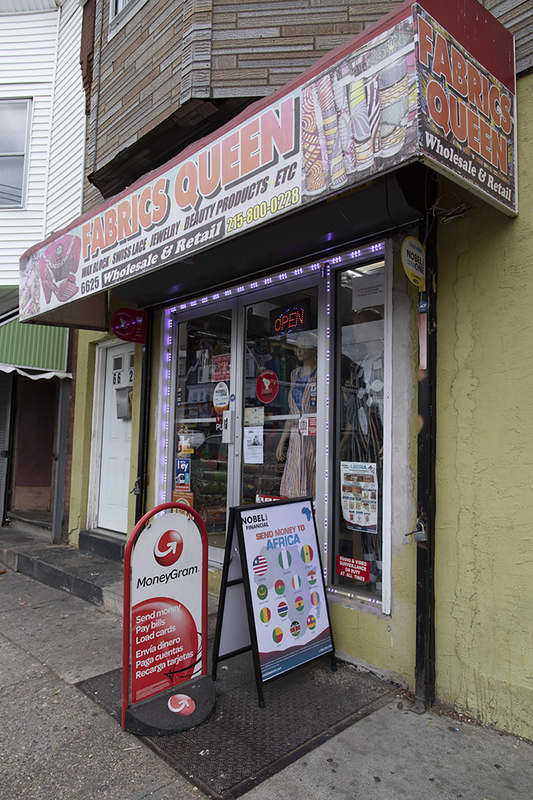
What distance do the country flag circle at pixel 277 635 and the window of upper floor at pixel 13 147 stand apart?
853 centimetres

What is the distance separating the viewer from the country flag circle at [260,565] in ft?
10.8

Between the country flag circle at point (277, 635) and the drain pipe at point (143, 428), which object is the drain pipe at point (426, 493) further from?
the drain pipe at point (143, 428)

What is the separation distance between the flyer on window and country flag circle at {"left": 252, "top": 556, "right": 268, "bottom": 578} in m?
0.89

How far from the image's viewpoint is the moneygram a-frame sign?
2.91 meters

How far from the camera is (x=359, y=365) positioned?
161 inches

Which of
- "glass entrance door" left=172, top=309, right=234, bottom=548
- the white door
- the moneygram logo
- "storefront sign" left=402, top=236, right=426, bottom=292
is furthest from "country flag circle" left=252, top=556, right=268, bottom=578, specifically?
the white door

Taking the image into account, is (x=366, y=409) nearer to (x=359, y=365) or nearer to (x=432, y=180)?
(x=359, y=365)

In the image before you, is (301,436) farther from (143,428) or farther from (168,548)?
(143,428)

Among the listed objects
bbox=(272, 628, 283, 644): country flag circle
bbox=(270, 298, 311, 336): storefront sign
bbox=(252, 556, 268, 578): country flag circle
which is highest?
bbox=(270, 298, 311, 336): storefront sign

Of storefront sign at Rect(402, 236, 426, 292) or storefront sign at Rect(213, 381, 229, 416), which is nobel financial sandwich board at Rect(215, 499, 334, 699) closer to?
storefront sign at Rect(402, 236, 426, 292)

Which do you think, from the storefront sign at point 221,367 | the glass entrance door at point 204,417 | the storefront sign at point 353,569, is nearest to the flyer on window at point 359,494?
the storefront sign at point 353,569

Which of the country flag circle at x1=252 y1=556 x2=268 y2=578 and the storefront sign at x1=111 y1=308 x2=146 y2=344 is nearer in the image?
the country flag circle at x1=252 y1=556 x2=268 y2=578

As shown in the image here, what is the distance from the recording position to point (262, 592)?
3295 mm

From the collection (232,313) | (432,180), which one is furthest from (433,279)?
(232,313)
